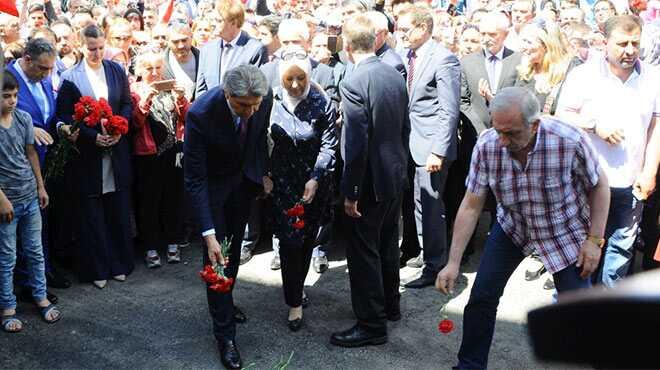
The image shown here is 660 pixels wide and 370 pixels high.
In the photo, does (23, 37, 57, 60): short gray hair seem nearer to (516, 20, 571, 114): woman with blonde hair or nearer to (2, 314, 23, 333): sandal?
(2, 314, 23, 333): sandal

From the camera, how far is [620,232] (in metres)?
5.21

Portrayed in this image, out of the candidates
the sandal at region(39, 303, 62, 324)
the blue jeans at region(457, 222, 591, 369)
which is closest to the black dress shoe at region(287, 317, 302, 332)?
the blue jeans at region(457, 222, 591, 369)

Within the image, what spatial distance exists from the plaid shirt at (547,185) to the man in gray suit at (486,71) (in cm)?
223

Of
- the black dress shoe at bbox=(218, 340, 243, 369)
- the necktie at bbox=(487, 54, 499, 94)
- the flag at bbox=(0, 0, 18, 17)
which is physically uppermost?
the flag at bbox=(0, 0, 18, 17)

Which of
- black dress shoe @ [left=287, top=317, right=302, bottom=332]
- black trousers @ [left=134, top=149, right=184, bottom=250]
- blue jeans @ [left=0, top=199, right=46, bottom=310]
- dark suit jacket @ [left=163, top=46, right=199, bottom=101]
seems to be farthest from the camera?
dark suit jacket @ [left=163, top=46, right=199, bottom=101]

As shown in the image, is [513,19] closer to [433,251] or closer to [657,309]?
[433,251]

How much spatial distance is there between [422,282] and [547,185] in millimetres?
2262

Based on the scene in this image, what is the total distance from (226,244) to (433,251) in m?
2.16

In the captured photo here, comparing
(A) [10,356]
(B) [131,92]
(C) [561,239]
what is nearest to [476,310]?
(C) [561,239]

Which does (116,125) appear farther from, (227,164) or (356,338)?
(356,338)

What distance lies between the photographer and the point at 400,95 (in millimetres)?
4957

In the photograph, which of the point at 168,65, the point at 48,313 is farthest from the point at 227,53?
the point at 48,313

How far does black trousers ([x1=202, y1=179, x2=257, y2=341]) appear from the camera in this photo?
476 cm

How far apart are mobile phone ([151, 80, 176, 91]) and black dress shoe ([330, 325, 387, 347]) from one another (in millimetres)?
2469
